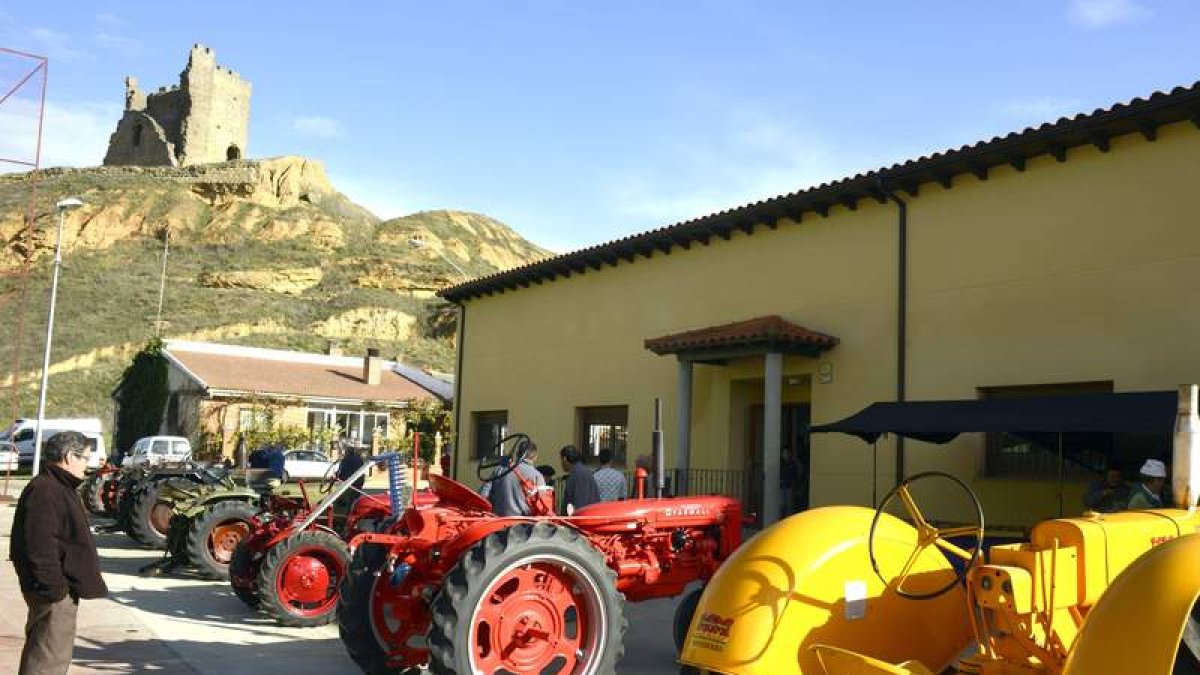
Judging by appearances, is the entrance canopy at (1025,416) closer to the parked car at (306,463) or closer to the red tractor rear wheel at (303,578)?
the red tractor rear wheel at (303,578)

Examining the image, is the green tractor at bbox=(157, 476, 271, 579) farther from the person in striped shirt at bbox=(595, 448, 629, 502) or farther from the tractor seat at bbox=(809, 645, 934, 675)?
the tractor seat at bbox=(809, 645, 934, 675)

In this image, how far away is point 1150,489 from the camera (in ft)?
24.5

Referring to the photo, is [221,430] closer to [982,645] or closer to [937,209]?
[937,209]

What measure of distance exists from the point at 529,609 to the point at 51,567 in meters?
2.46

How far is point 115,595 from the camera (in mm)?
9516

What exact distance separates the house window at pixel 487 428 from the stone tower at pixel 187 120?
60.7 meters

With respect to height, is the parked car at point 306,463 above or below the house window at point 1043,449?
below

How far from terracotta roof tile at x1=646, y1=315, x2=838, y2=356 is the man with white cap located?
4.76 m

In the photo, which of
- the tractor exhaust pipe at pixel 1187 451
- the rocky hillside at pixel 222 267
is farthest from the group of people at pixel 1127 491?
the rocky hillside at pixel 222 267

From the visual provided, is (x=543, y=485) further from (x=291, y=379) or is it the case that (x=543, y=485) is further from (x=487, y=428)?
(x=291, y=379)

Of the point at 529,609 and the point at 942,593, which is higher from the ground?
the point at 942,593

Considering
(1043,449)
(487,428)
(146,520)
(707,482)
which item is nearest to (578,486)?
(1043,449)

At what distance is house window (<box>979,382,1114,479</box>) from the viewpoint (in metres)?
9.71

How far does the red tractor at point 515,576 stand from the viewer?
550 centimetres
